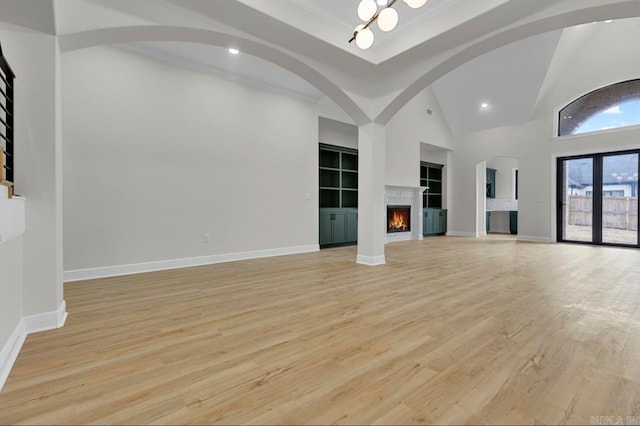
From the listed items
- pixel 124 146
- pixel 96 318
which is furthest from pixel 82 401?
pixel 124 146

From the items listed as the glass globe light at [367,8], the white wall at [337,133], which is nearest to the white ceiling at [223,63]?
the white wall at [337,133]

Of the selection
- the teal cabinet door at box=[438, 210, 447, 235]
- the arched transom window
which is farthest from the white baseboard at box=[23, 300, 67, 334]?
the arched transom window

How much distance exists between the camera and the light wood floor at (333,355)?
Result: 4.35 feet

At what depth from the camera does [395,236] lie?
8.30 m

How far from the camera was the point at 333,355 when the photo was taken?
182 centimetres

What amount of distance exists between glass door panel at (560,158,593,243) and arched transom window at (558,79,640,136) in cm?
85

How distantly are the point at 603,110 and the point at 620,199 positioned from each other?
2.23 metres

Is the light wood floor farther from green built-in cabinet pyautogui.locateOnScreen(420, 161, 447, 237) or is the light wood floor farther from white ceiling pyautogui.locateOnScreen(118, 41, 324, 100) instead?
green built-in cabinet pyautogui.locateOnScreen(420, 161, 447, 237)

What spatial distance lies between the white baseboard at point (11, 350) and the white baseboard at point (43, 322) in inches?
2.0

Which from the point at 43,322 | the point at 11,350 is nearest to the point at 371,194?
the point at 43,322

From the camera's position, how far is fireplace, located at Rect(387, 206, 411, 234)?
8250mm

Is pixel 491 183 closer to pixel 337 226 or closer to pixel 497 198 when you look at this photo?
pixel 497 198

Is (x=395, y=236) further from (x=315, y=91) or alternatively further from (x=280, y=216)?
(x=315, y=91)

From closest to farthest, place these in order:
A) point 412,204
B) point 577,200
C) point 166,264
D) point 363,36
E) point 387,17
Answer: point 387,17 < point 363,36 < point 166,264 < point 577,200 < point 412,204
